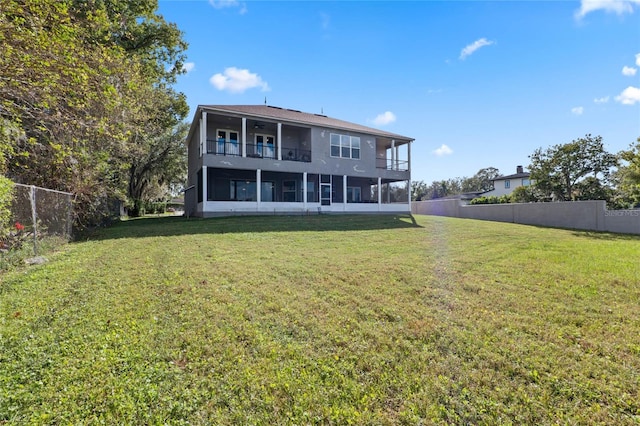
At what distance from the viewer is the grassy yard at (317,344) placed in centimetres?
230

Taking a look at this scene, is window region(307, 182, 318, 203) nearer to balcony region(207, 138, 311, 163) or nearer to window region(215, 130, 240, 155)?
balcony region(207, 138, 311, 163)

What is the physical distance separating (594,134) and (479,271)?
920 inches

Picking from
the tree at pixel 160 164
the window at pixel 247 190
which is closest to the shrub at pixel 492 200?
the window at pixel 247 190

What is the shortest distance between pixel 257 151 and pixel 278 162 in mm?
2202

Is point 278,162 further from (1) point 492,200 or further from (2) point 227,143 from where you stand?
(1) point 492,200

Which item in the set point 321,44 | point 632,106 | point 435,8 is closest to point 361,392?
Result: point 435,8

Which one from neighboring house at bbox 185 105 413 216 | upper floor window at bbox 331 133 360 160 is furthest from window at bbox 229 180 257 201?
upper floor window at bbox 331 133 360 160

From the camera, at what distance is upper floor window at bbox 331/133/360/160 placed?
1966cm

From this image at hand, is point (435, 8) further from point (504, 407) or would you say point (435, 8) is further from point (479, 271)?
point (504, 407)

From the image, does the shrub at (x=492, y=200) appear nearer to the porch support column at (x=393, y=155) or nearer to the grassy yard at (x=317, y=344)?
the porch support column at (x=393, y=155)

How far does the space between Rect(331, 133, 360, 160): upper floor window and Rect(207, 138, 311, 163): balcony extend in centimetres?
196

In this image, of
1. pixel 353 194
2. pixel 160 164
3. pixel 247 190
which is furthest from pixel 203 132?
pixel 160 164

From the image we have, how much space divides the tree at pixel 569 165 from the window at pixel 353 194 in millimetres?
13484

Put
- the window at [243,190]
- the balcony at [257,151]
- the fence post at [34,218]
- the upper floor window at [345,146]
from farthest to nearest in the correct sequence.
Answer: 1. the upper floor window at [345,146]
2. the window at [243,190]
3. the balcony at [257,151]
4. the fence post at [34,218]
